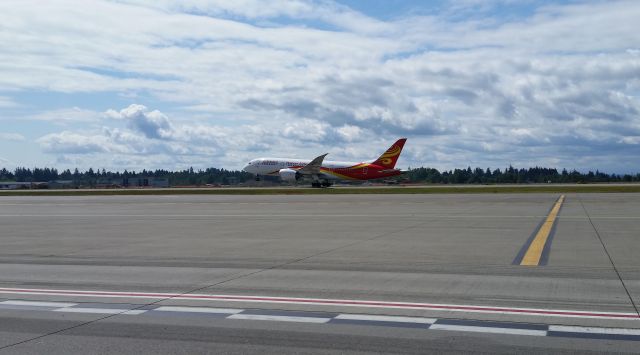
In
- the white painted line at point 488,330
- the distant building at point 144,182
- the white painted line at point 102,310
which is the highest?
the distant building at point 144,182

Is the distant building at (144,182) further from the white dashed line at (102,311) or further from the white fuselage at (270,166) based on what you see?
the white dashed line at (102,311)

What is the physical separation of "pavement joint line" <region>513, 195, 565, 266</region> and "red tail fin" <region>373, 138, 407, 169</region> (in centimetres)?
5520

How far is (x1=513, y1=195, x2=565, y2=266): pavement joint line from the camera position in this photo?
13785mm

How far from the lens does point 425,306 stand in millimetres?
9203

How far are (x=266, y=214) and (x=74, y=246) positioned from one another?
1389 centimetres

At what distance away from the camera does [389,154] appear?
7906 cm

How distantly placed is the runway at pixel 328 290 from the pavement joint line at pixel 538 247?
7 centimetres

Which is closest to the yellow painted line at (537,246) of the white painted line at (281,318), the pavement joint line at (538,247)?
the pavement joint line at (538,247)

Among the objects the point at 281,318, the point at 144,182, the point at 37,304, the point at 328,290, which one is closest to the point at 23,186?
the point at 144,182

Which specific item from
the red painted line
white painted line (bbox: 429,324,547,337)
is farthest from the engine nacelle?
white painted line (bbox: 429,324,547,337)

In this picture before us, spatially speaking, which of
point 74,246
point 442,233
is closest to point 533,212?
point 442,233

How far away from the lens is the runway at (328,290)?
7.46 meters

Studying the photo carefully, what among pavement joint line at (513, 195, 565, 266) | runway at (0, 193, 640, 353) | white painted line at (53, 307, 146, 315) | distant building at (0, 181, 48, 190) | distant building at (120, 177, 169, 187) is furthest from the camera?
distant building at (120, 177, 169, 187)

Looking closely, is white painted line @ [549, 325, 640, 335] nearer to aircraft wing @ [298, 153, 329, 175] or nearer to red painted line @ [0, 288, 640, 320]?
red painted line @ [0, 288, 640, 320]
